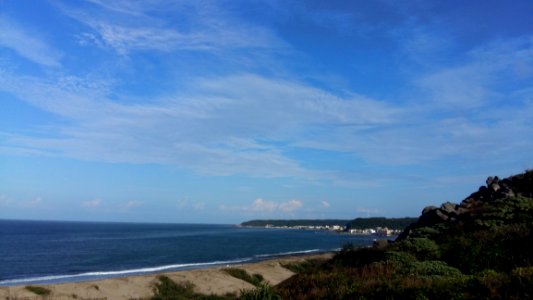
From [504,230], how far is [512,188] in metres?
11.6

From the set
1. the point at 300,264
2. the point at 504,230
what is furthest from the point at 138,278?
the point at 504,230

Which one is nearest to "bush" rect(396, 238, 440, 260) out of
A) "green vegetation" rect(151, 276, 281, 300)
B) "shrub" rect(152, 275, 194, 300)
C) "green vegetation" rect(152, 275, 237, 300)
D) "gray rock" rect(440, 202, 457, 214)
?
"gray rock" rect(440, 202, 457, 214)

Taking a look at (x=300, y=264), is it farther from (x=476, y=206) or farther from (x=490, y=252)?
(x=490, y=252)

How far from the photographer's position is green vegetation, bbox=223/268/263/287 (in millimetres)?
49031

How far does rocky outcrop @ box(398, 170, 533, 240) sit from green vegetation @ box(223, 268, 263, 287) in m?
21.6

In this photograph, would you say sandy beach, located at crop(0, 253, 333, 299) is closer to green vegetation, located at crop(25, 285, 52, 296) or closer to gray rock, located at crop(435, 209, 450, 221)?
green vegetation, located at crop(25, 285, 52, 296)

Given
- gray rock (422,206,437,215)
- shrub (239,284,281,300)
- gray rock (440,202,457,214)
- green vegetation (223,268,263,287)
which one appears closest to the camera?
shrub (239,284,281,300)

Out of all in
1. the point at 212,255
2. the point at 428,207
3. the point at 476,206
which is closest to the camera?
the point at 476,206

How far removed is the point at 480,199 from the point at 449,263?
47.9ft

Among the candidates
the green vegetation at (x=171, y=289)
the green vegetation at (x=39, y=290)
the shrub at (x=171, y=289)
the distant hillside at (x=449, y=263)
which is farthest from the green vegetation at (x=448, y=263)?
the green vegetation at (x=39, y=290)

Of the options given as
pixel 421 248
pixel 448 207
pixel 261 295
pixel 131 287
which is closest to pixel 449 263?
pixel 421 248

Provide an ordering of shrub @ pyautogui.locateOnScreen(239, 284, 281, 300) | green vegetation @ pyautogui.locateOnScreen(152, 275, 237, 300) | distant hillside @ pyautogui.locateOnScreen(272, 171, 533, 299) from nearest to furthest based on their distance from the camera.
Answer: distant hillside @ pyautogui.locateOnScreen(272, 171, 533, 299)
shrub @ pyautogui.locateOnScreen(239, 284, 281, 300)
green vegetation @ pyautogui.locateOnScreen(152, 275, 237, 300)

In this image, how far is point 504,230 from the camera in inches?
779

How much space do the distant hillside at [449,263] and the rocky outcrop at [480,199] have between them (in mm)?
84
